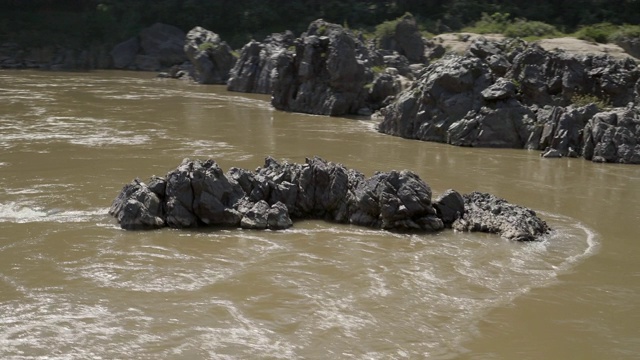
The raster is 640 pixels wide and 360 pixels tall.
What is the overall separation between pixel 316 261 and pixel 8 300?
4.55 m

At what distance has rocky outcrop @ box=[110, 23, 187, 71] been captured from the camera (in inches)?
2156

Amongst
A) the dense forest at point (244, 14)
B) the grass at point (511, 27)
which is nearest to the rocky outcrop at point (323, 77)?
the grass at point (511, 27)

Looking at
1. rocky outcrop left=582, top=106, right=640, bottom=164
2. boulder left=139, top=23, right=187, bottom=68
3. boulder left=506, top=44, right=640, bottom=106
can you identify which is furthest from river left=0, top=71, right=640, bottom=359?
boulder left=139, top=23, right=187, bottom=68

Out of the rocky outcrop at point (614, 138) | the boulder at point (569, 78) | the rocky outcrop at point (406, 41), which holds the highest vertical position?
the rocky outcrop at point (406, 41)

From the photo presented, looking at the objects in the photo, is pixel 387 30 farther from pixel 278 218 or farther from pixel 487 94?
pixel 278 218

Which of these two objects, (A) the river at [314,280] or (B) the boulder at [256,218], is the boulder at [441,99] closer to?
(A) the river at [314,280]

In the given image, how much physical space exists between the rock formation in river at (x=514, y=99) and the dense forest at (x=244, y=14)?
25915 mm

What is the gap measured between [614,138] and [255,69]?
76.6 feet

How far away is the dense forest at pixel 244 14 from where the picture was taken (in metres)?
52.9

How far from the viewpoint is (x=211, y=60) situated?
4544 centimetres

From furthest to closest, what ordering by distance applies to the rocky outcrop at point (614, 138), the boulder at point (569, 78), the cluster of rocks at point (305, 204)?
the boulder at point (569, 78) → the rocky outcrop at point (614, 138) → the cluster of rocks at point (305, 204)

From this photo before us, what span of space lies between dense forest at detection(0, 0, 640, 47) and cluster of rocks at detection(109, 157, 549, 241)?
3882 cm

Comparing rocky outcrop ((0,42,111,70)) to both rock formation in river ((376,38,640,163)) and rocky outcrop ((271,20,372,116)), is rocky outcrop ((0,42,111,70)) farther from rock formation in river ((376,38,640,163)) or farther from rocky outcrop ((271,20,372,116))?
rock formation in river ((376,38,640,163))

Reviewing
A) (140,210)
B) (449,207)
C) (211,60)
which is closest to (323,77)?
(211,60)
